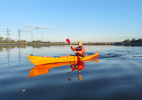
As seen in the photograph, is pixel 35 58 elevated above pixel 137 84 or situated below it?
above

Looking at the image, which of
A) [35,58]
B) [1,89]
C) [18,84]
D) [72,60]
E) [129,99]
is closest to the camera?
[129,99]

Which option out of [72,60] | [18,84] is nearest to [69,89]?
[18,84]

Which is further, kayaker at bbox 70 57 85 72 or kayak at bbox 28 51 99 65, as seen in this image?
kayak at bbox 28 51 99 65

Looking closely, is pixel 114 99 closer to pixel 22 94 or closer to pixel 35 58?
pixel 22 94

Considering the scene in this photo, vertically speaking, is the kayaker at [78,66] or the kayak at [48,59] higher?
the kayak at [48,59]

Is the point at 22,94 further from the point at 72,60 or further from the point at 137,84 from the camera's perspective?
the point at 72,60

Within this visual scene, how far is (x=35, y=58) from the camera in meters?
9.07

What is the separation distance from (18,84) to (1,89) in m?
0.69

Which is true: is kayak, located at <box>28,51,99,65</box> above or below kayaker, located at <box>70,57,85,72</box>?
above

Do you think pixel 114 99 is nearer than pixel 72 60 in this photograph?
Yes

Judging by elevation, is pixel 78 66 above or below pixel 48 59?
below

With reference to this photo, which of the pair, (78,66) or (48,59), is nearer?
(78,66)

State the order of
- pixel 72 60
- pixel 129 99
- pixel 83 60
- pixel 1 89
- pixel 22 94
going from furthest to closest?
1. pixel 83 60
2. pixel 72 60
3. pixel 1 89
4. pixel 22 94
5. pixel 129 99

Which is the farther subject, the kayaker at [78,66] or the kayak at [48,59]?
the kayak at [48,59]
